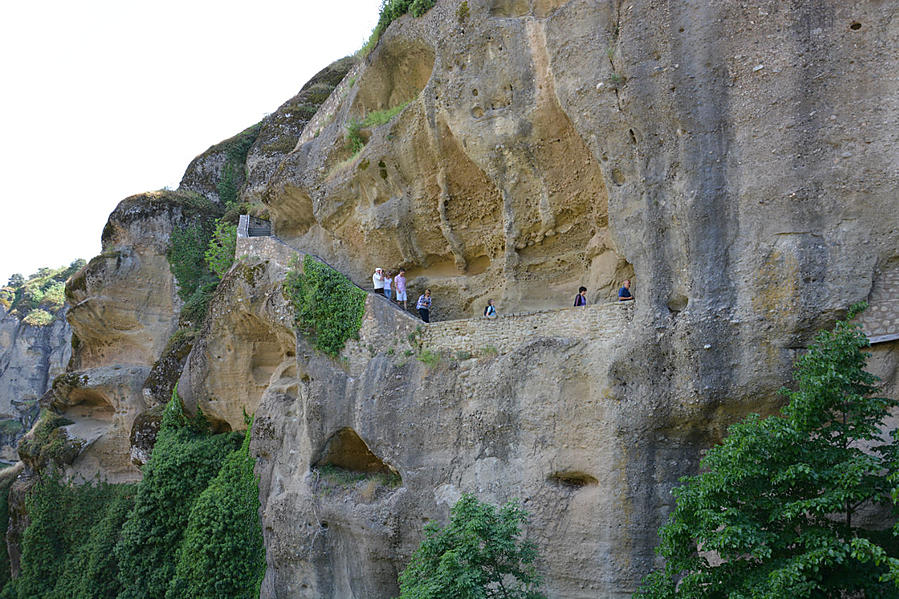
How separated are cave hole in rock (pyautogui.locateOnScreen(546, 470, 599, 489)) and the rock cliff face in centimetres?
6

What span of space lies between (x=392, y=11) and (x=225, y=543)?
39.5 ft

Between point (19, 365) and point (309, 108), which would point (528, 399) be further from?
point (19, 365)

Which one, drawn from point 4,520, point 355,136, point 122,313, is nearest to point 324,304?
point 355,136

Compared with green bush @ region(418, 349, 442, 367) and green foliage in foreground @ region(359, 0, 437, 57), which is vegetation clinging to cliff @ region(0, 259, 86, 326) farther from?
green bush @ region(418, 349, 442, 367)

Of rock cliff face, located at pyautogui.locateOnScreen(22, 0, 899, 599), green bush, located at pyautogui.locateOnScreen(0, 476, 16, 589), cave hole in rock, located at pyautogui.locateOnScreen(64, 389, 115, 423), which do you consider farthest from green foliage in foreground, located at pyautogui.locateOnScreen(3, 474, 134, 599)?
rock cliff face, located at pyautogui.locateOnScreen(22, 0, 899, 599)

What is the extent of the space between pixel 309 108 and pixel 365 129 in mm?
9233

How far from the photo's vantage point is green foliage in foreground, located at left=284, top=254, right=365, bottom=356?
13320mm

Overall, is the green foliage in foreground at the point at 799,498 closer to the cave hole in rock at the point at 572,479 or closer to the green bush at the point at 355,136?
the cave hole in rock at the point at 572,479

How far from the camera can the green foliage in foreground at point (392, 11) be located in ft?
45.7

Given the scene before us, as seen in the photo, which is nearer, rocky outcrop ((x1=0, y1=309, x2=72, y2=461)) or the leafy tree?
the leafy tree

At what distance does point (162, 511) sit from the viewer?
1572 centimetres

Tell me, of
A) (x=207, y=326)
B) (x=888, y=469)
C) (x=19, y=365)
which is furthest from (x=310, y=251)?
(x=19, y=365)

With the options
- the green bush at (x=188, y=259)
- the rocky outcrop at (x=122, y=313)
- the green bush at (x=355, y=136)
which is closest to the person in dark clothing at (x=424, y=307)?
the green bush at (x=355, y=136)

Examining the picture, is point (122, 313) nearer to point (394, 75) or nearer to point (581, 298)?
point (394, 75)
